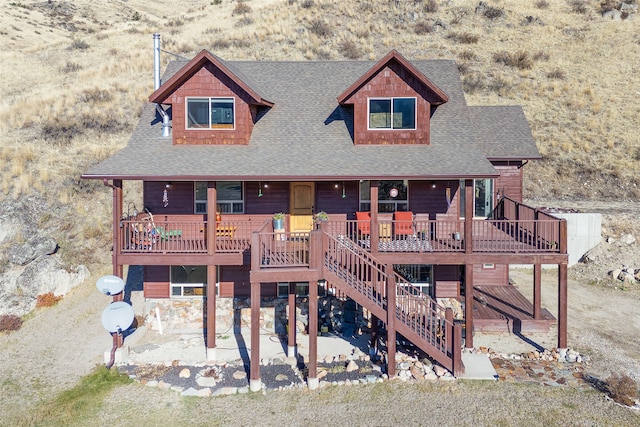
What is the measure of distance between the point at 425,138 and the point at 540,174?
56.4ft

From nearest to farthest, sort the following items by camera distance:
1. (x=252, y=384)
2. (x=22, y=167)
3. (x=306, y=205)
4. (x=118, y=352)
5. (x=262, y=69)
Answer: (x=252, y=384) < (x=118, y=352) < (x=306, y=205) < (x=262, y=69) < (x=22, y=167)

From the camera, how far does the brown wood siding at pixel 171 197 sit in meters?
15.6

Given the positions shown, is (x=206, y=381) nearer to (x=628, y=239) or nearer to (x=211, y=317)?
(x=211, y=317)

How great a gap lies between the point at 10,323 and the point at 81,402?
6241 mm

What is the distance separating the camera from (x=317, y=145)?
48.3 feet

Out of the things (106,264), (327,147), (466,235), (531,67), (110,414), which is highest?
(531,67)

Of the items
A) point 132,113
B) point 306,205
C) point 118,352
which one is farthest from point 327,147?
point 132,113

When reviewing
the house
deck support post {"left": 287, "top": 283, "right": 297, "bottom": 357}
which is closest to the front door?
the house

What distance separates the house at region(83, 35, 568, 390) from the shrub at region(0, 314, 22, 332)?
167 inches

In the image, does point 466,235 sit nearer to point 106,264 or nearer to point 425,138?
point 425,138

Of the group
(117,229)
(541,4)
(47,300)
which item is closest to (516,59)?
(541,4)

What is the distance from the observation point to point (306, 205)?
15711mm

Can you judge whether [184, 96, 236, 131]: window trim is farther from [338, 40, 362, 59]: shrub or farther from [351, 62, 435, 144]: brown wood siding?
[338, 40, 362, 59]: shrub

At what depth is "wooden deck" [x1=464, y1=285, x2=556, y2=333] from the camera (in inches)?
556
